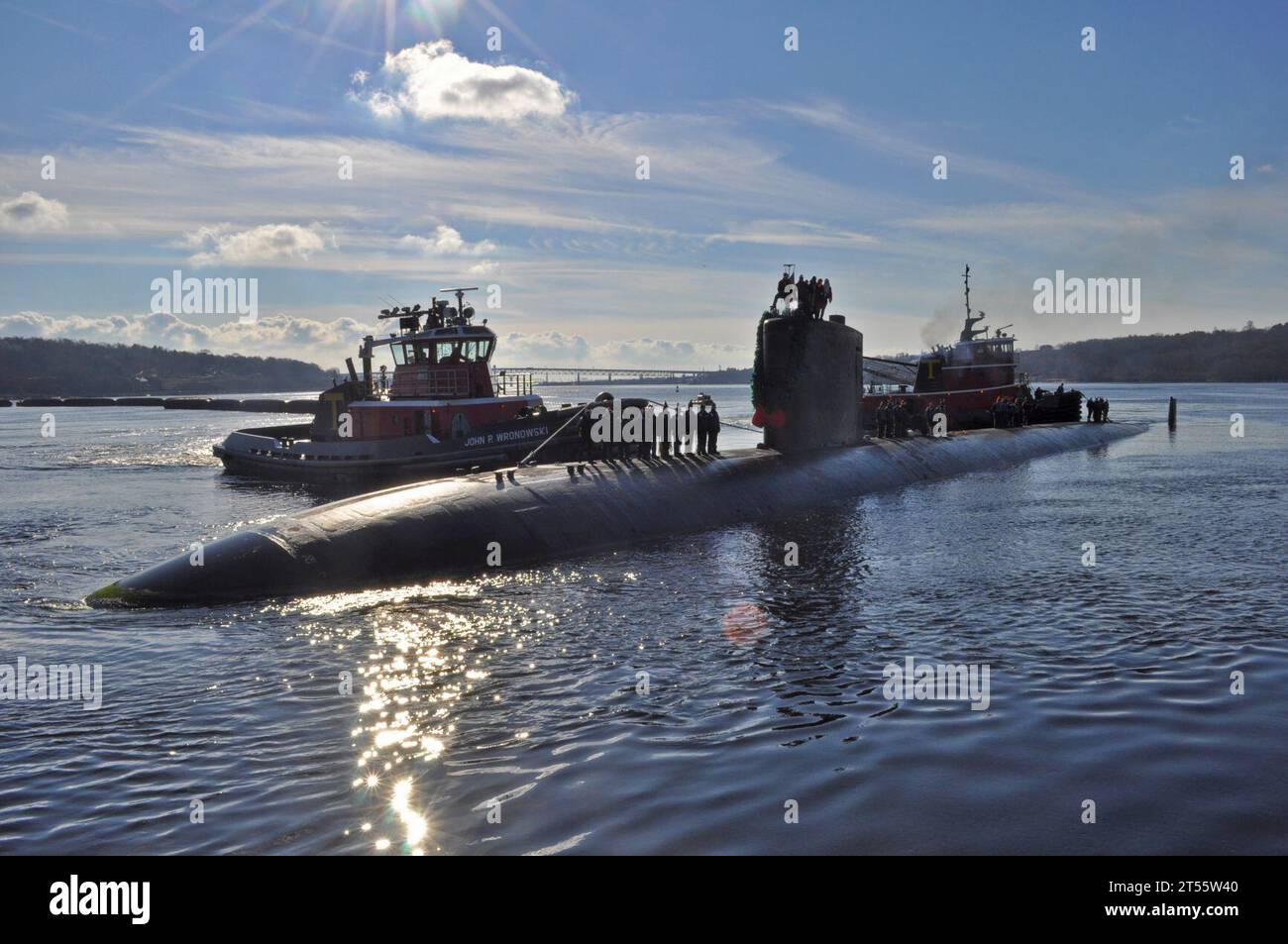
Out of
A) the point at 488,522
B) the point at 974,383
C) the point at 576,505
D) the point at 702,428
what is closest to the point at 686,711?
the point at 488,522

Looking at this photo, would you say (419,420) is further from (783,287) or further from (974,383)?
(974,383)

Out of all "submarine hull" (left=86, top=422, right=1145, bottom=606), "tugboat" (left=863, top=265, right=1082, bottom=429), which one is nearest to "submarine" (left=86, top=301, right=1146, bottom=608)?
"submarine hull" (left=86, top=422, right=1145, bottom=606)

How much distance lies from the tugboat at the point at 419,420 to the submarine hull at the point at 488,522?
39.6ft

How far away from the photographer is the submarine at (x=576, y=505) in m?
12.7

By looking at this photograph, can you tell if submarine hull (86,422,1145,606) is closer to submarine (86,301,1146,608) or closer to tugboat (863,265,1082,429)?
submarine (86,301,1146,608)

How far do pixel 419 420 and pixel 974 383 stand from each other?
27006 millimetres

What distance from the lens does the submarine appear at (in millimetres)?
12695

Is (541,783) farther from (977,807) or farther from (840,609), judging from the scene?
(840,609)

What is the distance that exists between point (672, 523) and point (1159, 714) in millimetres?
9919

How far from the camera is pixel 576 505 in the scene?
52.8ft

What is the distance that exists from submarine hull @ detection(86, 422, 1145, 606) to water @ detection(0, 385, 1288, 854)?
0.52m

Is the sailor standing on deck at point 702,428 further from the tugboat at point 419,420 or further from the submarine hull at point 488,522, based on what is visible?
the tugboat at point 419,420

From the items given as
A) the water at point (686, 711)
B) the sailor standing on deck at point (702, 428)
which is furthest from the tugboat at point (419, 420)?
the water at point (686, 711)
